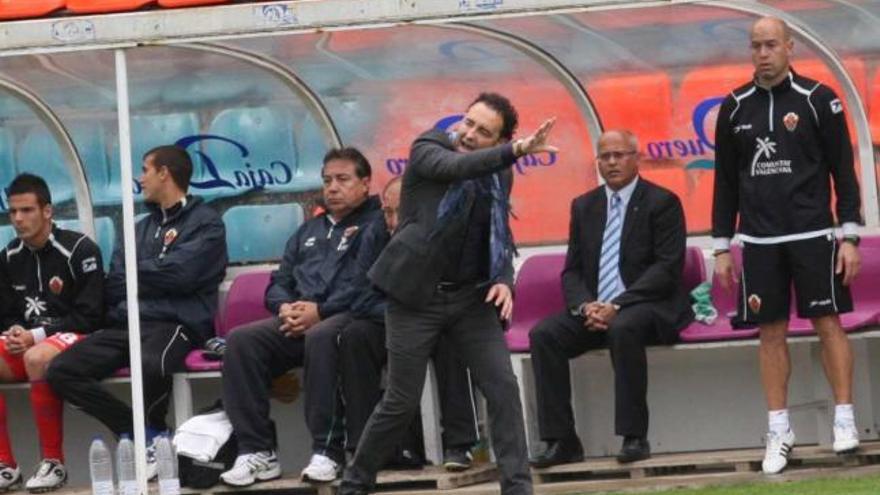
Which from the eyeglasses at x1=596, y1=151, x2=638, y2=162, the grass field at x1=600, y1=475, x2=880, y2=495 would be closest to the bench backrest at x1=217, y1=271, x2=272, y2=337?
the eyeglasses at x1=596, y1=151, x2=638, y2=162

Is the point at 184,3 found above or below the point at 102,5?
below

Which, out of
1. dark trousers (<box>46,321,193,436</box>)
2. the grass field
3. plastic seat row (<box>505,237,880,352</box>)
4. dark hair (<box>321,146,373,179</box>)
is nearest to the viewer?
the grass field

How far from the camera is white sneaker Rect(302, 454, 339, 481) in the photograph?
9539mm

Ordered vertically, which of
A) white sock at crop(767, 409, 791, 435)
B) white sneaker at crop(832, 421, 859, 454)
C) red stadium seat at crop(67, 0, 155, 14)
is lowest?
white sneaker at crop(832, 421, 859, 454)

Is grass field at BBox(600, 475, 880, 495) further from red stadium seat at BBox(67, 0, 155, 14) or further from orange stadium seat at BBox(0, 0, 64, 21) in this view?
orange stadium seat at BBox(0, 0, 64, 21)

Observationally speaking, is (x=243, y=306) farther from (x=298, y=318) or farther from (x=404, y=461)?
(x=404, y=461)

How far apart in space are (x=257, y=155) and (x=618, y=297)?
230cm

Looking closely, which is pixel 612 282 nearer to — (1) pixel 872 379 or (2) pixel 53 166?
(1) pixel 872 379

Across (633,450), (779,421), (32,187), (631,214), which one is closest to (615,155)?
(631,214)

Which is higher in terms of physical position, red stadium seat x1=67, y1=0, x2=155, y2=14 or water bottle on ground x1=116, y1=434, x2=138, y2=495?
red stadium seat x1=67, y1=0, x2=155, y2=14

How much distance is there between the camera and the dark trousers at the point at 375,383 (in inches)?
377

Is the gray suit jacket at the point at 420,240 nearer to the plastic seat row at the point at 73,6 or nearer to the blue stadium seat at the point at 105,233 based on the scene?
the plastic seat row at the point at 73,6

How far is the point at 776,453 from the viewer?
9000 millimetres

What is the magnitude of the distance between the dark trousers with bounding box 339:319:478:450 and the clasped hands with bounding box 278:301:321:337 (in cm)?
25
